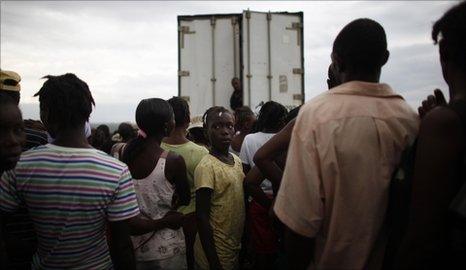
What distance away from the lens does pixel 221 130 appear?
10.8 feet

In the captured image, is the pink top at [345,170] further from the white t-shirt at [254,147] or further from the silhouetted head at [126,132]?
the silhouetted head at [126,132]

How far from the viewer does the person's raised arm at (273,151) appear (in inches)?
83.4

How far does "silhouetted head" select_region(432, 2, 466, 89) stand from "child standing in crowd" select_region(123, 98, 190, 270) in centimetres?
176

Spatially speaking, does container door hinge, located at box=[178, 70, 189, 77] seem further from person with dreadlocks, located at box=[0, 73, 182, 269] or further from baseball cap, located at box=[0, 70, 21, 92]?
person with dreadlocks, located at box=[0, 73, 182, 269]

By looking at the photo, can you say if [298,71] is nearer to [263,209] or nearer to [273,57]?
[273,57]

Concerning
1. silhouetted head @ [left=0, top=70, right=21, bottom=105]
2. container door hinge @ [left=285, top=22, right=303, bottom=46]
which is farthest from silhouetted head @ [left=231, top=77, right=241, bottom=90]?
silhouetted head @ [left=0, top=70, right=21, bottom=105]

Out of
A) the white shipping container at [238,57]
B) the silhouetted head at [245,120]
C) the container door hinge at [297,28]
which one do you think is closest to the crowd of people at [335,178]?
the silhouetted head at [245,120]

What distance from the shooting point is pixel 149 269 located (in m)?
2.66

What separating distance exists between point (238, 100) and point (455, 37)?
6.77 m

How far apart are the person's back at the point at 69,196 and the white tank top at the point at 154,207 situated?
0.70 meters

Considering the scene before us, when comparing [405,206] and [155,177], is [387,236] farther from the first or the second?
[155,177]

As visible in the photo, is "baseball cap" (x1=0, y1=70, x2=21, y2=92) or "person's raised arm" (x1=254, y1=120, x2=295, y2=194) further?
"baseball cap" (x1=0, y1=70, x2=21, y2=92)

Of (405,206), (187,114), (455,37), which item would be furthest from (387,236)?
(187,114)

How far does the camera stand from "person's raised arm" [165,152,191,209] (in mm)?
2670
